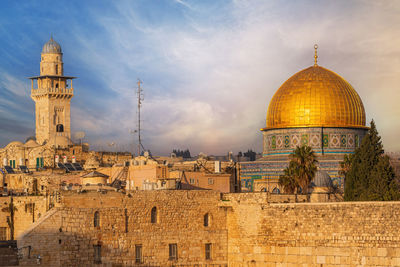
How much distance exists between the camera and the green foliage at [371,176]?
3369 centimetres

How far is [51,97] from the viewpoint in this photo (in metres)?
57.3

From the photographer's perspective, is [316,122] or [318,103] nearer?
[316,122]

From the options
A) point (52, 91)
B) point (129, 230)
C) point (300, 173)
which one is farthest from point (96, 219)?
point (52, 91)

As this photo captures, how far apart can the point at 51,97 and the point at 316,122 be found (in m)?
20.6

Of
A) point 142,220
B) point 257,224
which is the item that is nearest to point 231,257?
point 257,224

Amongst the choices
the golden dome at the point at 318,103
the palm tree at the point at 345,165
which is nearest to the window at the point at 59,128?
the golden dome at the point at 318,103

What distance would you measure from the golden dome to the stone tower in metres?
17.2

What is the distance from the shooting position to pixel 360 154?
119ft

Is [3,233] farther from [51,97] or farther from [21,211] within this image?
[51,97]

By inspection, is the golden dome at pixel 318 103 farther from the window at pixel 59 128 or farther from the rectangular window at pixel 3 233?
the rectangular window at pixel 3 233

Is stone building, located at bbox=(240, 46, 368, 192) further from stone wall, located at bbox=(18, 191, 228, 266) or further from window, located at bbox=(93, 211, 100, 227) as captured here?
window, located at bbox=(93, 211, 100, 227)

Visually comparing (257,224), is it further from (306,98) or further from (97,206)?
(306,98)

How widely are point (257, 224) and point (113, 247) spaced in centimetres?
563

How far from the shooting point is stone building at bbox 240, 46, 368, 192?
46156mm
